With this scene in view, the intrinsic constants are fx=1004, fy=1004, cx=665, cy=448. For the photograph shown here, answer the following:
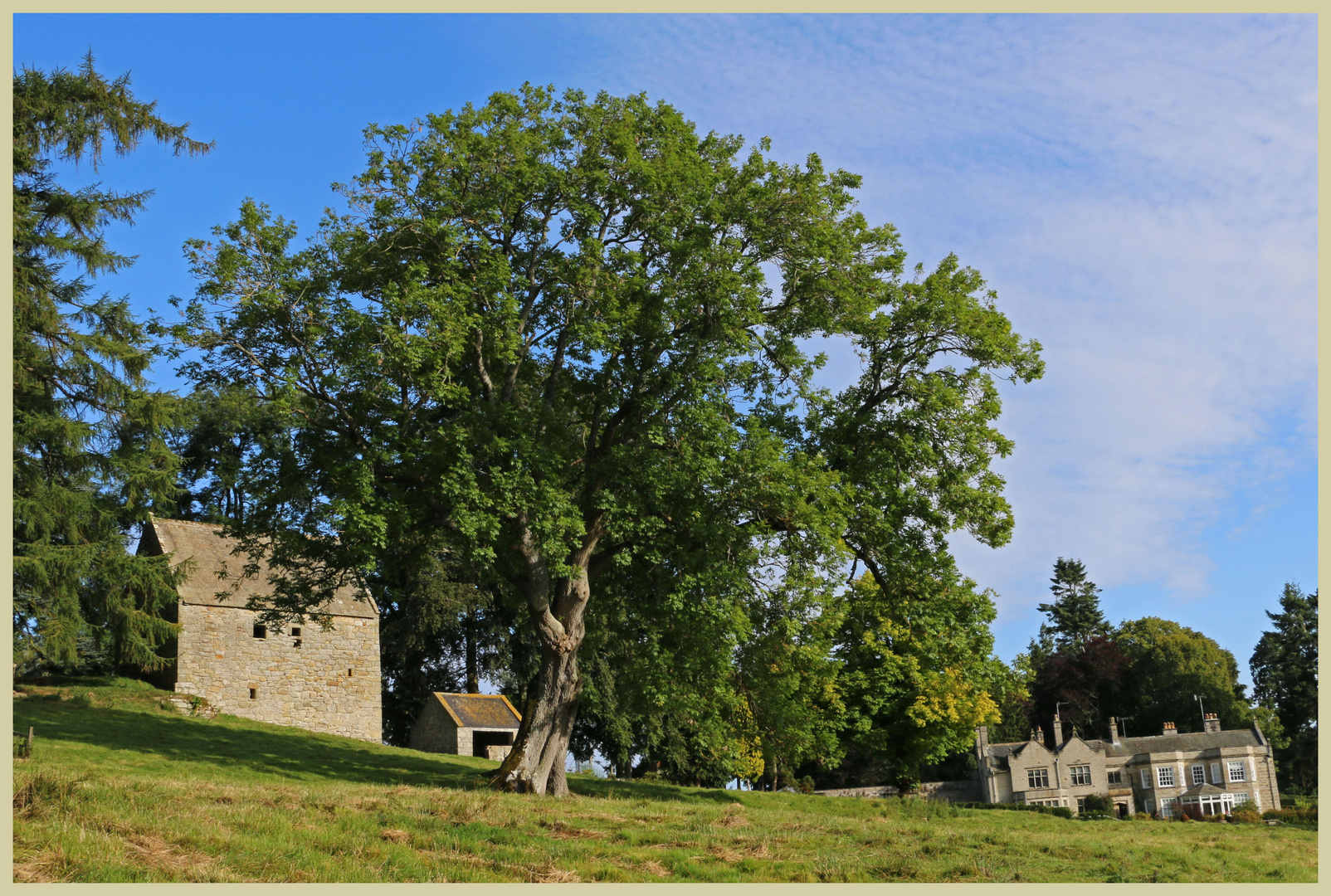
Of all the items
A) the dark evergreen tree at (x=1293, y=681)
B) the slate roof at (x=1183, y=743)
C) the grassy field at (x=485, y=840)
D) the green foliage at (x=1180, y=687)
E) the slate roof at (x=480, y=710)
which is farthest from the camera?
the green foliage at (x=1180, y=687)

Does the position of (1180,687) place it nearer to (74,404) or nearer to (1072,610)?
(1072,610)

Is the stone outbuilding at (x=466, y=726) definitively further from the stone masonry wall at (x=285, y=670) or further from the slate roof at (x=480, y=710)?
the stone masonry wall at (x=285, y=670)

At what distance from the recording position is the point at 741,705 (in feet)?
70.3

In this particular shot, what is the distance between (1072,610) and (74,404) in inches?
3025

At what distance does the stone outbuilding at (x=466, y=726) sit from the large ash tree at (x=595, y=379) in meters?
17.9

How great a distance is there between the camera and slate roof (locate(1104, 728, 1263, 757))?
55.0 m

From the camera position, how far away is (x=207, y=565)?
37.2m

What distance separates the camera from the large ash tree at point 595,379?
59.8 ft

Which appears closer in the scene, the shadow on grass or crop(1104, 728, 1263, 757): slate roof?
the shadow on grass

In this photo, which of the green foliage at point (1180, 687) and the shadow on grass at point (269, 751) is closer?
the shadow on grass at point (269, 751)

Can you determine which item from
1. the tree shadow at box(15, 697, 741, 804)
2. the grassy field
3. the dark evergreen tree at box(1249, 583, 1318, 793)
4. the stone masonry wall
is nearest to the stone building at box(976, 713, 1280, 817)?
the dark evergreen tree at box(1249, 583, 1318, 793)

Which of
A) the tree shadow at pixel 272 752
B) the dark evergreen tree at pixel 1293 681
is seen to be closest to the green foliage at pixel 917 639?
the tree shadow at pixel 272 752

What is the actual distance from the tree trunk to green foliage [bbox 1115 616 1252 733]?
5915cm

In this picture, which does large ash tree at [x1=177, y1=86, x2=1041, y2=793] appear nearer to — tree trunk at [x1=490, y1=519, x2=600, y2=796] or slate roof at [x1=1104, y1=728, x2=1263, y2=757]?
tree trunk at [x1=490, y1=519, x2=600, y2=796]
